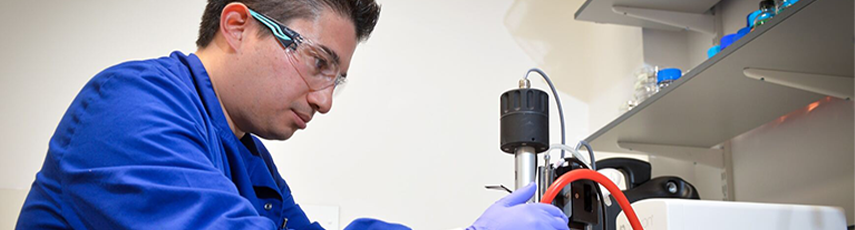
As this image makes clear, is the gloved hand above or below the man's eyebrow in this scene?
below

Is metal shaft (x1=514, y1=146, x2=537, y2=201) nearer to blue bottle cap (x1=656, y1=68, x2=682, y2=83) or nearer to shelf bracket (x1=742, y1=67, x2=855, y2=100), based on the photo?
shelf bracket (x1=742, y1=67, x2=855, y2=100)

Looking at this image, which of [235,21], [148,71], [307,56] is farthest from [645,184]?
[148,71]

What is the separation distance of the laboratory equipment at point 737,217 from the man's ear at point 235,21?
73cm

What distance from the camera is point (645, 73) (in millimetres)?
2092

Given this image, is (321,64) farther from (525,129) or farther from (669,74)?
(669,74)

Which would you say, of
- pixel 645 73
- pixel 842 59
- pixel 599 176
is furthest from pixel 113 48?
pixel 842 59

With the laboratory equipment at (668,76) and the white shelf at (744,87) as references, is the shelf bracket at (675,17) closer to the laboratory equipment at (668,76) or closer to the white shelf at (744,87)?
the white shelf at (744,87)

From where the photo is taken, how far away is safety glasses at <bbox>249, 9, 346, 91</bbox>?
1.14m

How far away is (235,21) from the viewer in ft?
3.80

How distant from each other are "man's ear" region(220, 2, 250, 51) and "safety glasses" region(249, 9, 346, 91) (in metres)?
0.01

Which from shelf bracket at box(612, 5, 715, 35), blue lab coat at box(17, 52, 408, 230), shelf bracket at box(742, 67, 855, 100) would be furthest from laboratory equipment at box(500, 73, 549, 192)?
shelf bracket at box(612, 5, 715, 35)

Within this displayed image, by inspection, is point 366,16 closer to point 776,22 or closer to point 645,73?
point 776,22

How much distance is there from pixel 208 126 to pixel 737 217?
0.84 m

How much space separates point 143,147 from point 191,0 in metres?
1.70
